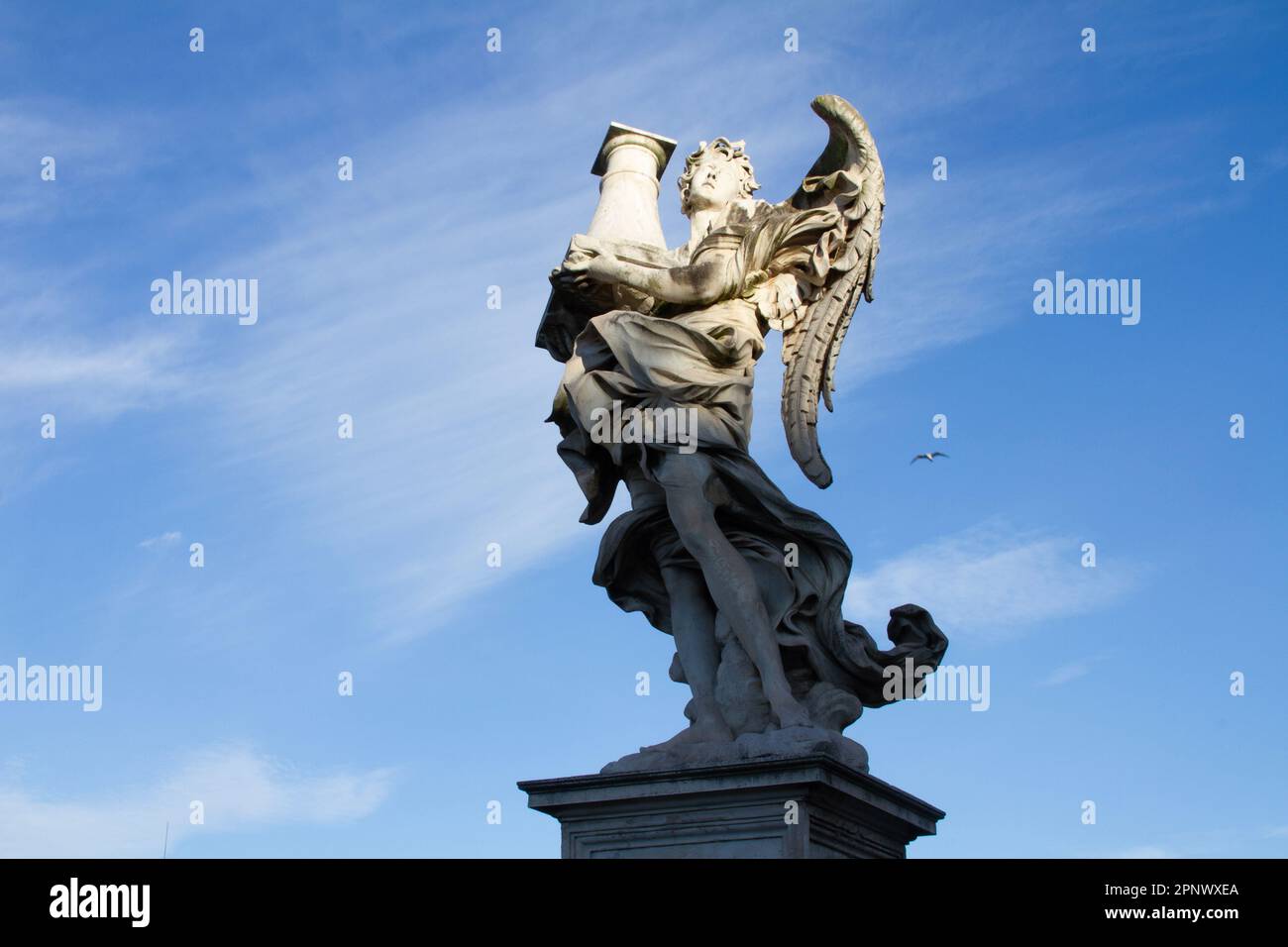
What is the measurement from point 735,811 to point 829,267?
9.91 feet

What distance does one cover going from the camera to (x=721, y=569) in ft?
26.2

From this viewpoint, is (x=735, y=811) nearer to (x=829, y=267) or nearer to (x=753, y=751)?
(x=753, y=751)

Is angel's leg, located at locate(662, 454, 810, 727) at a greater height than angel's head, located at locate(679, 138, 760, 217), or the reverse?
angel's head, located at locate(679, 138, 760, 217)

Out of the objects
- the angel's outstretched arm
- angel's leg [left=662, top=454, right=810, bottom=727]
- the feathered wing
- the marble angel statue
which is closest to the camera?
angel's leg [left=662, top=454, right=810, bottom=727]

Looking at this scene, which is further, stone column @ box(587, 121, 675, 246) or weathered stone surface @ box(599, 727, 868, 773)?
stone column @ box(587, 121, 675, 246)

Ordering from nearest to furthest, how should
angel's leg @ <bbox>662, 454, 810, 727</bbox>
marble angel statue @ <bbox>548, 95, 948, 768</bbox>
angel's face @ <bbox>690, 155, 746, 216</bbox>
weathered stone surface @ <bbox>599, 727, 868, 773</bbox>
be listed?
weathered stone surface @ <bbox>599, 727, 868, 773</bbox> → angel's leg @ <bbox>662, 454, 810, 727</bbox> → marble angel statue @ <bbox>548, 95, 948, 768</bbox> → angel's face @ <bbox>690, 155, 746, 216</bbox>

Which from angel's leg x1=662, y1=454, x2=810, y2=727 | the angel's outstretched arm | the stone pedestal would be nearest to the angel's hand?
the angel's outstretched arm

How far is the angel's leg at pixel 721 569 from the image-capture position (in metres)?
7.83

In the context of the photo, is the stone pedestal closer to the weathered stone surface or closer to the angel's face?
the weathered stone surface

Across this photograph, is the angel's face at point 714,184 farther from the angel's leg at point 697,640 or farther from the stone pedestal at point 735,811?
the stone pedestal at point 735,811

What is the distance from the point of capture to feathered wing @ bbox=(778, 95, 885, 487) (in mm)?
8641
